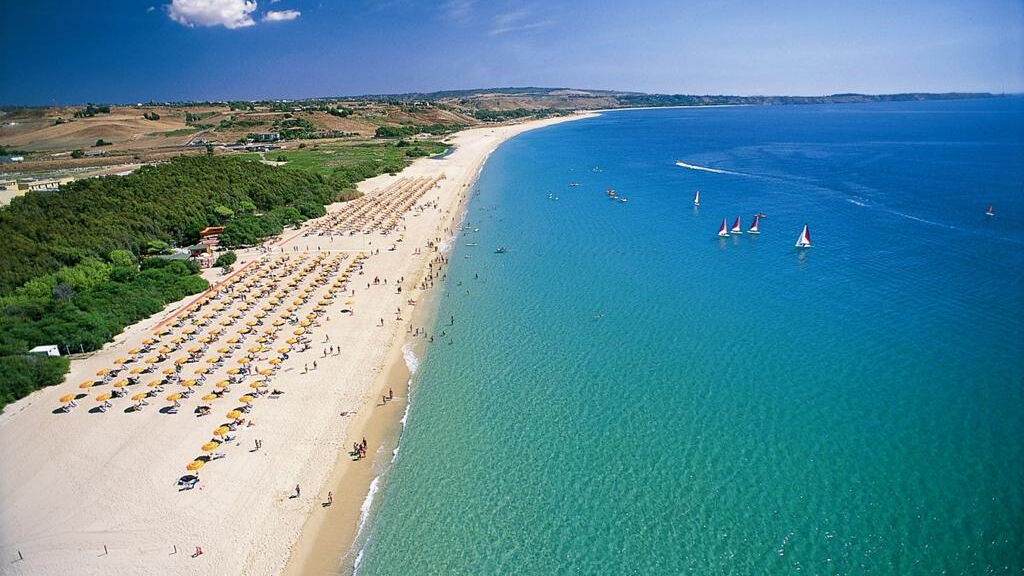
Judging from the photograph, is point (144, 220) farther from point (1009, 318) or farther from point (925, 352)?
point (1009, 318)

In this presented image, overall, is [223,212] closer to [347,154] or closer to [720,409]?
[720,409]

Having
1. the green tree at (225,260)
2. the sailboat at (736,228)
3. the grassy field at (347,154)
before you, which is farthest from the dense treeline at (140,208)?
the sailboat at (736,228)

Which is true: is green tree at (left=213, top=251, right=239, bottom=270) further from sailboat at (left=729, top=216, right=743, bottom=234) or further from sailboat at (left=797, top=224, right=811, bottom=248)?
sailboat at (left=797, top=224, right=811, bottom=248)

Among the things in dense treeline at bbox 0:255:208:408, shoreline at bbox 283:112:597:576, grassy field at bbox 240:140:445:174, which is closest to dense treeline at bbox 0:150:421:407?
dense treeline at bbox 0:255:208:408

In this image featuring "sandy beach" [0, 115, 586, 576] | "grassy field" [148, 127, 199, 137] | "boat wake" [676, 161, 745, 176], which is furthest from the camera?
"grassy field" [148, 127, 199, 137]

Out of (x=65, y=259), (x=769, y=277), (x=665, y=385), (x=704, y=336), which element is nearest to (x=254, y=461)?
(x=665, y=385)

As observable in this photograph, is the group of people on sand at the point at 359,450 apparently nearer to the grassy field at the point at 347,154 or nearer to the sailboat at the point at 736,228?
the sailboat at the point at 736,228
